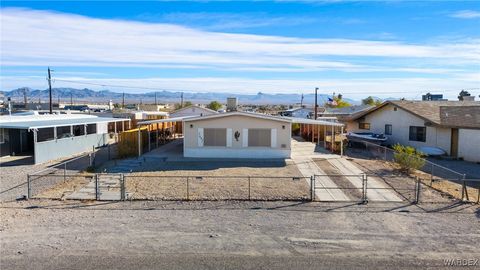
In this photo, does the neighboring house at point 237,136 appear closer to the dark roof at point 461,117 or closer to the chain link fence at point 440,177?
the chain link fence at point 440,177

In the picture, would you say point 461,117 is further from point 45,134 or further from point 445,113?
point 45,134

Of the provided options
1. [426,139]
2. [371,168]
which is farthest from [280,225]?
[426,139]

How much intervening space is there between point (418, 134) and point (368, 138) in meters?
3.95

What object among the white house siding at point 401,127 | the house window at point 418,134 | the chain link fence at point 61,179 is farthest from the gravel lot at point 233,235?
the house window at point 418,134

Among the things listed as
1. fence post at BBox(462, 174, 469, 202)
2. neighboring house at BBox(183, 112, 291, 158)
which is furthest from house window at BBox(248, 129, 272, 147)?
fence post at BBox(462, 174, 469, 202)

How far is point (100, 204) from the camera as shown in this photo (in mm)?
15242

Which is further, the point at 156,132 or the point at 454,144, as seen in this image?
the point at 156,132

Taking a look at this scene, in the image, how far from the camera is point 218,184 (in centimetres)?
1836

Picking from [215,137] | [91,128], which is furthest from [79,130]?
[215,137]

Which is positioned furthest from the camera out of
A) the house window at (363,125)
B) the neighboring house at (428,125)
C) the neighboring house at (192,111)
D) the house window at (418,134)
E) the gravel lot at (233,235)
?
the neighboring house at (192,111)

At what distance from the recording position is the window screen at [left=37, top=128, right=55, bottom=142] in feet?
90.1

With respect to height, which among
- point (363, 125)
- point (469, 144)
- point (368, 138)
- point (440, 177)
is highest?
point (363, 125)

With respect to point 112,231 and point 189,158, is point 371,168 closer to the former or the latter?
point 189,158

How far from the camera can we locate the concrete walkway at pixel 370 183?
1627 centimetres
